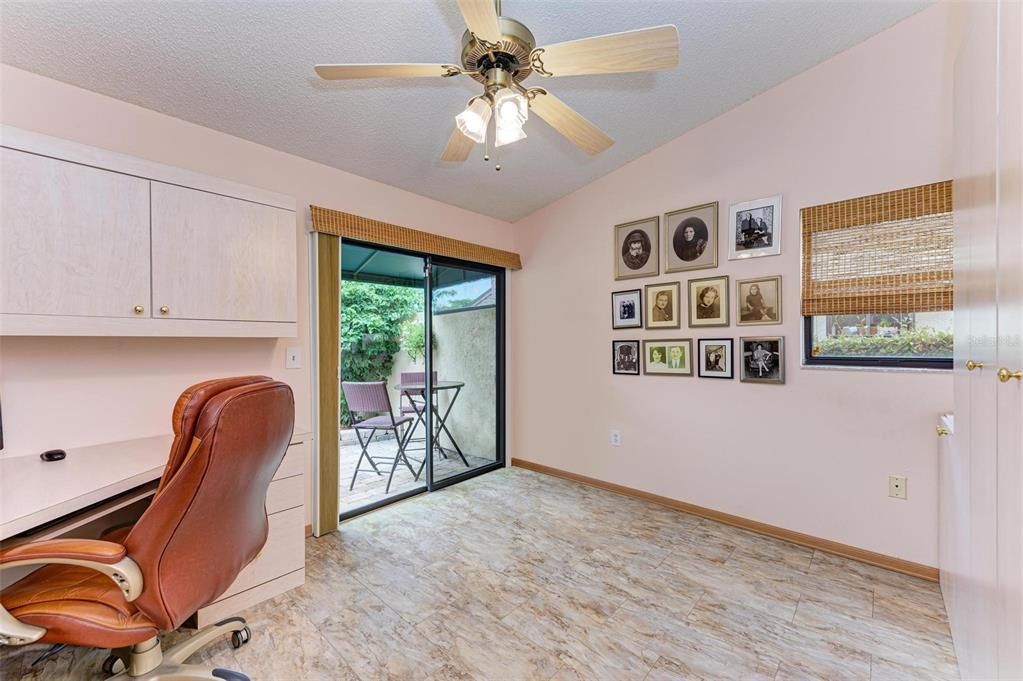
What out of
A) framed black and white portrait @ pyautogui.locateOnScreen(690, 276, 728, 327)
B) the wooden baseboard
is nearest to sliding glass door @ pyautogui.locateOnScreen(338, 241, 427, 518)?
the wooden baseboard

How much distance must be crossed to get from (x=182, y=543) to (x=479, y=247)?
2.79 meters

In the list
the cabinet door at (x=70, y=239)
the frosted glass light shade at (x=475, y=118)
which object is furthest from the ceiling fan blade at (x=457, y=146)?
the cabinet door at (x=70, y=239)

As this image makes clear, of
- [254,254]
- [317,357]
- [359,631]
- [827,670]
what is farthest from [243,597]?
[827,670]

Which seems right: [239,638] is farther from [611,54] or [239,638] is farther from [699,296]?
[699,296]

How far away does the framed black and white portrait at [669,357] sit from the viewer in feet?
9.33

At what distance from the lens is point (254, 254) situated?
2.02m

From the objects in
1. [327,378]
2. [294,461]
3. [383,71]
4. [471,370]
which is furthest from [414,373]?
[383,71]

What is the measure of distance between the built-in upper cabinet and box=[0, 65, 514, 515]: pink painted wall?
0.31m

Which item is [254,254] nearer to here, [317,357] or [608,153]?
[317,357]

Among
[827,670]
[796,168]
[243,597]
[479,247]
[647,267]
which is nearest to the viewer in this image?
[827,670]

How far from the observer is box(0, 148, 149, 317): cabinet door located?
142 cm

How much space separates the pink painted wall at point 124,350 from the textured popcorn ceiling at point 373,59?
84 millimetres

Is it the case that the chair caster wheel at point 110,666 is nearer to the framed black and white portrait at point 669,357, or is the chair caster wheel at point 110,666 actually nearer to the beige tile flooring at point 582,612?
the beige tile flooring at point 582,612

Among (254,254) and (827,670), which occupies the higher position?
(254,254)
